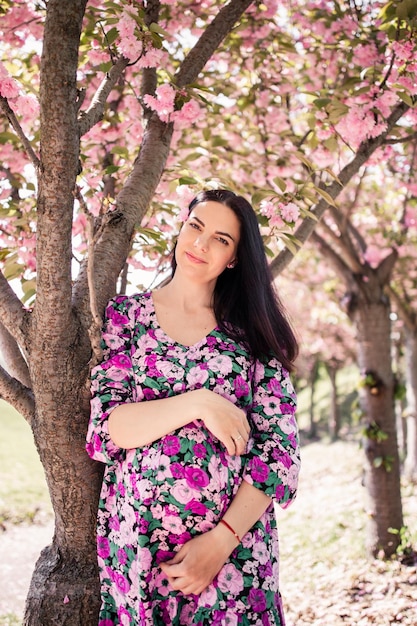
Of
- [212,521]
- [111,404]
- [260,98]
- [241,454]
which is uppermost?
[260,98]

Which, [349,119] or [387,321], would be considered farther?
[387,321]

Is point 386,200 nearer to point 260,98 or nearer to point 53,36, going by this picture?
point 260,98

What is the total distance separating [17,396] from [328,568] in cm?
363

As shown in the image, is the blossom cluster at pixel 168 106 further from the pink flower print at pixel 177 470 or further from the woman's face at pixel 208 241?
the pink flower print at pixel 177 470

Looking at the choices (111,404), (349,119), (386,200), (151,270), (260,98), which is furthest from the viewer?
(386,200)

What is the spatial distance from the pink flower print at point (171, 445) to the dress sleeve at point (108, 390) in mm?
141

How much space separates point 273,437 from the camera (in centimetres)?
171

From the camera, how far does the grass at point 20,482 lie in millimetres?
8102

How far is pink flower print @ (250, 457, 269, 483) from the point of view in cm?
164

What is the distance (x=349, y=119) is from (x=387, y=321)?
8.33ft

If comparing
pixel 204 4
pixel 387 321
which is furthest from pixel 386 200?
pixel 204 4

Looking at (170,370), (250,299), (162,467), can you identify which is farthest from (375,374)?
(162,467)

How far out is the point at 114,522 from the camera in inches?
67.5

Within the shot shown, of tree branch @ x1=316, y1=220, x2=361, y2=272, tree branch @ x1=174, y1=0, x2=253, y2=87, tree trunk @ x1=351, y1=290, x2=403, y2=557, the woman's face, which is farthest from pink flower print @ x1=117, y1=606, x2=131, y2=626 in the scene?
tree branch @ x1=316, y1=220, x2=361, y2=272
